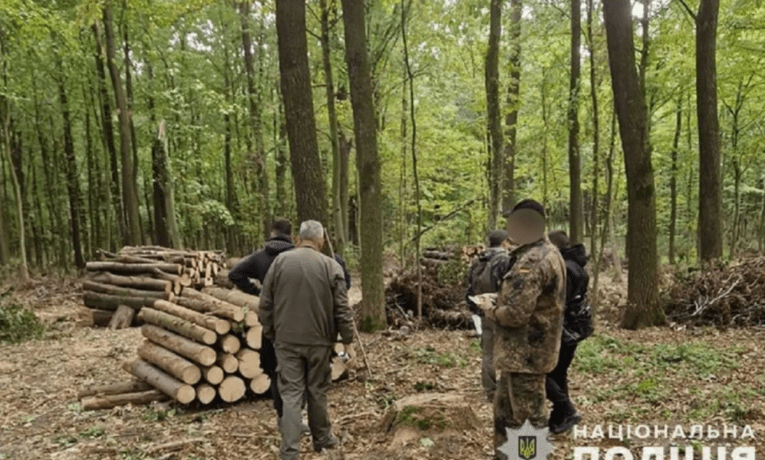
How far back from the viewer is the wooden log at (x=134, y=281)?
1290 cm

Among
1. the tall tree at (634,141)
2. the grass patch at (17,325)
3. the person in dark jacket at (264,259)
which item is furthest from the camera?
the grass patch at (17,325)

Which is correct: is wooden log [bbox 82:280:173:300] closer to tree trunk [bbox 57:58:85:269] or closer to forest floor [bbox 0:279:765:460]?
forest floor [bbox 0:279:765:460]

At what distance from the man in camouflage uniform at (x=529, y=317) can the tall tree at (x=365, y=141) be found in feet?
18.5


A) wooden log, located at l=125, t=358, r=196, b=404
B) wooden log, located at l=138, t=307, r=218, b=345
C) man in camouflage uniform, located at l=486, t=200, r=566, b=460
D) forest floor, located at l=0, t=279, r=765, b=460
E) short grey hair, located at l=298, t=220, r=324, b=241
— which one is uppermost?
short grey hair, located at l=298, t=220, r=324, b=241

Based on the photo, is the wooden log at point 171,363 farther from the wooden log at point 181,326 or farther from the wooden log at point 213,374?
the wooden log at point 181,326

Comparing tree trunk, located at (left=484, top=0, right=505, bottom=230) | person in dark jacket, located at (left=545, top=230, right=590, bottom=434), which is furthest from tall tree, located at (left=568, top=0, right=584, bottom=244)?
person in dark jacket, located at (left=545, top=230, right=590, bottom=434)

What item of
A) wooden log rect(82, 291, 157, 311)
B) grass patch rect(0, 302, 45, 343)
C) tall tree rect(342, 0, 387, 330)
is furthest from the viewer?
wooden log rect(82, 291, 157, 311)

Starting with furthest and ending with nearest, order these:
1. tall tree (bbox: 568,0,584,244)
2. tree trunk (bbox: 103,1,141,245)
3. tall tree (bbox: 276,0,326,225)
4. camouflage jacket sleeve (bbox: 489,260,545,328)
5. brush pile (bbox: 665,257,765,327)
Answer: tree trunk (bbox: 103,1,141,245)
tall tree (bbox: 568,0,584,244)
brush pile (bbox: 665,257,765,327)
tall tree (bbox: 276,0,326,225)
camouflage jacket sleeve (bbox: 489,260,545,328)

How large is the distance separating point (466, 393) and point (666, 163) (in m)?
19.5

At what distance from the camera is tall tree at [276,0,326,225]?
8.50 m

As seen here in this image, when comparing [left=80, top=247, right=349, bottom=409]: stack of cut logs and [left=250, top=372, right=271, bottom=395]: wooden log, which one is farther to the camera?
[left=250, top=372, right=271, bottom=395]: wooden log

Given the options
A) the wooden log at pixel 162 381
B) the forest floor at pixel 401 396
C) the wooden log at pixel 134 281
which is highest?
the wooden log at pixel 134 281

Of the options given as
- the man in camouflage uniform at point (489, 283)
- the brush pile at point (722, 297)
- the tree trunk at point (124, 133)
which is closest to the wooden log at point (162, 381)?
the man in camouflage uniform at point (489, 283)

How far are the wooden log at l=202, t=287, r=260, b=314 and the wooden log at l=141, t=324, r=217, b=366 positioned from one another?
0.77 m
